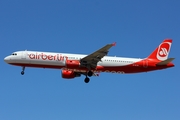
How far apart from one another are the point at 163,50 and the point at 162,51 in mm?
347

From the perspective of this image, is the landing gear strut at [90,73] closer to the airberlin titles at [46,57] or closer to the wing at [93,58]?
the wing at [93,58]

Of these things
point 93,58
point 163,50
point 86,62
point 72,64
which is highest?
point 163,50

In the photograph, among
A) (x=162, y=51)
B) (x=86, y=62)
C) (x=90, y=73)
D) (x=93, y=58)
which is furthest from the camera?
(x=162, y=51)

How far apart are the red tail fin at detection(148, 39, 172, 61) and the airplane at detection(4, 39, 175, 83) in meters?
0.31

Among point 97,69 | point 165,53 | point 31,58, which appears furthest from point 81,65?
point 165,53

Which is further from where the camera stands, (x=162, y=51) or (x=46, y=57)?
(x=162, y=51)

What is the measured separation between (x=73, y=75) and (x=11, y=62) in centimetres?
1115

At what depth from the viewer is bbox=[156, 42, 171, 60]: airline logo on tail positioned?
6988 centimetres

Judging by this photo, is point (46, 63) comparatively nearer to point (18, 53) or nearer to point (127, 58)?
point (18, 53)

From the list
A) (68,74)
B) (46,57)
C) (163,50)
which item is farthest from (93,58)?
(163,50)

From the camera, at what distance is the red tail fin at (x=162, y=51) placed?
69625 mm

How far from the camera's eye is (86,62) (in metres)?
64.8

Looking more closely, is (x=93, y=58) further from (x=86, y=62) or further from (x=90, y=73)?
(x=90, y=73)

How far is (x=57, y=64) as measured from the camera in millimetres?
64938
